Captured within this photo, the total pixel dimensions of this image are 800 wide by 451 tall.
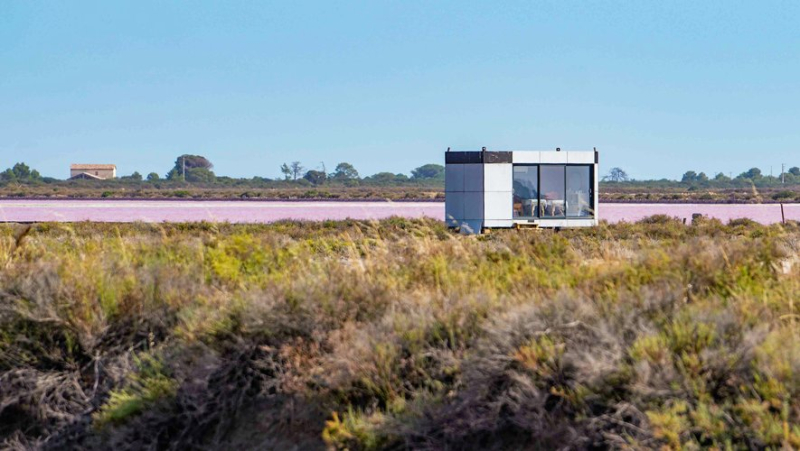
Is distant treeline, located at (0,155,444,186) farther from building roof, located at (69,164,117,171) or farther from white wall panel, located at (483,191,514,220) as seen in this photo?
white wall panel, located at (483,191,514,220)

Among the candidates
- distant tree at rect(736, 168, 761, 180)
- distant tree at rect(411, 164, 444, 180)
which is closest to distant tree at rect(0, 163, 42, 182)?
distant tree at rect(411, 164, 444, 180)

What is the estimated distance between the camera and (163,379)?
8.32 m

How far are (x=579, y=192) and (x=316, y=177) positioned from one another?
130 m

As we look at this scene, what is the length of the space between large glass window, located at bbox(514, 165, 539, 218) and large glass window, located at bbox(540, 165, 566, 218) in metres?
0.26

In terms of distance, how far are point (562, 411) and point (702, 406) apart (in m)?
1.06

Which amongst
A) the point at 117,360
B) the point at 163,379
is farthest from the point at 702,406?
the point at 117,360

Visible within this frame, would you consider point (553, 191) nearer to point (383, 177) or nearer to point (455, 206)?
point (455, 206)

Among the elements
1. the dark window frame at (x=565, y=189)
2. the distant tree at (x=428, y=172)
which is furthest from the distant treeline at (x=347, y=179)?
the dark window frame at (x=565, y=189)

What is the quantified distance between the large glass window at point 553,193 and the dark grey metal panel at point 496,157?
1.60 meters

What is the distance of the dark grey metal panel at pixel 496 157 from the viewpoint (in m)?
30.5

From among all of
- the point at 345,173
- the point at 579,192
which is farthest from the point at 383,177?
the point at 579,192

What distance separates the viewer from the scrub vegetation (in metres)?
6.35

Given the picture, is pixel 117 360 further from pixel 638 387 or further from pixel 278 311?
pixel 638 387

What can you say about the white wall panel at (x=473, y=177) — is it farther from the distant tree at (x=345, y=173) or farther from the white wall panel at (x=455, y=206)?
the distant tree at (x=345, y=173)
